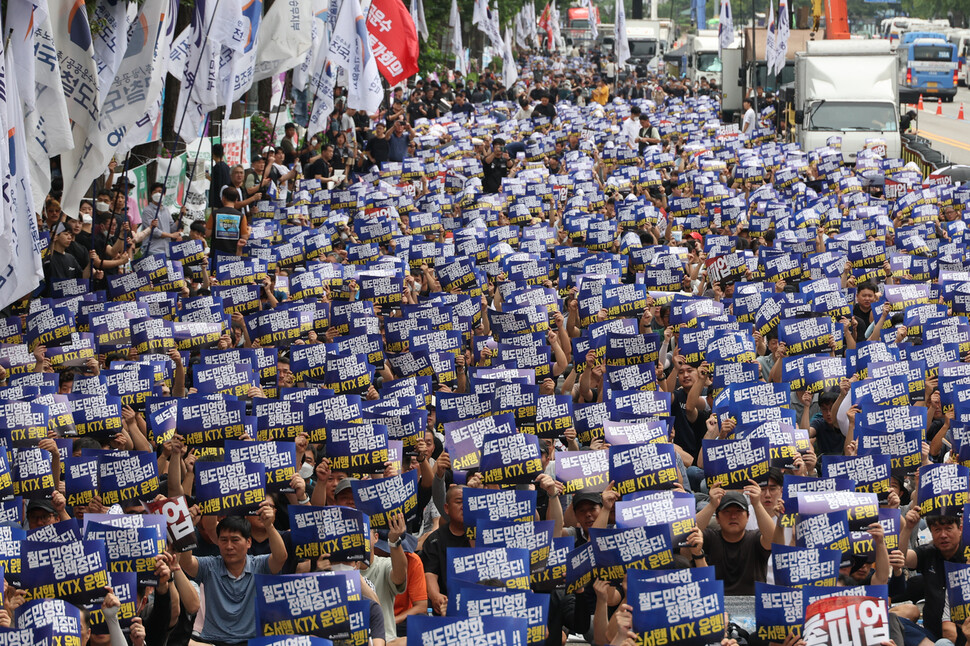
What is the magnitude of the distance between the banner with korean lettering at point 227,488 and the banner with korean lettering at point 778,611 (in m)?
3.18

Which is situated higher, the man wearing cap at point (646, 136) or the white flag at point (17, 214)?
the white flag at point (17, 214)

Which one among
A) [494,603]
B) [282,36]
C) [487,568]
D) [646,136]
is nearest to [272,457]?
[487,568]

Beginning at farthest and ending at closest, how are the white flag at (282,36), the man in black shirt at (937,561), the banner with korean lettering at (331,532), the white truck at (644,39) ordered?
the white truck at (644,39) < the white flag at (282,36) < the man in black shirt at (937,561) < the banner with korean lettering at (331,532)

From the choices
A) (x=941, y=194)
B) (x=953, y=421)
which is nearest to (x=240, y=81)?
(x=941, y=194)

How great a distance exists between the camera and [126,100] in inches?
606

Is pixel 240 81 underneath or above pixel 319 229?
above

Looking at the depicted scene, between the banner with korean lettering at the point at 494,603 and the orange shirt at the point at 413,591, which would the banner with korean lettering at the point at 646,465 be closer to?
the orange shirt at the point at 413,591

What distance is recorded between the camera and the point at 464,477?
1001 cm

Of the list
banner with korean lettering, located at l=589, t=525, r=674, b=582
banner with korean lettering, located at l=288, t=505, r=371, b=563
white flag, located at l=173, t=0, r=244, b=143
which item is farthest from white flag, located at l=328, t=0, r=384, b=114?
banner with korean lettering, located at l=589, t=525, r=674, b=582

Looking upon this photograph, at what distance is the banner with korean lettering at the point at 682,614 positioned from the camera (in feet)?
24.2

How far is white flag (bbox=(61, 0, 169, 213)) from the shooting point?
14570 mm

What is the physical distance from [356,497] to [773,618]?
271 cm

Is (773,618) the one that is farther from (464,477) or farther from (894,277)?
(894,277)

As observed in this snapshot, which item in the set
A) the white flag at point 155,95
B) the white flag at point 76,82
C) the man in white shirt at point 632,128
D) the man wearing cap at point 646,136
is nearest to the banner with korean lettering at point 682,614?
the white flag at point 76,82
